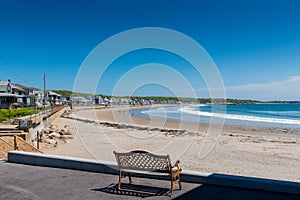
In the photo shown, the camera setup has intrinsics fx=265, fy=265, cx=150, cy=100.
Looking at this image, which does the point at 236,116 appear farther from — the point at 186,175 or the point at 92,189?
the point at 92,189

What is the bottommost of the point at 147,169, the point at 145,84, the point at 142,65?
the point at 147,169

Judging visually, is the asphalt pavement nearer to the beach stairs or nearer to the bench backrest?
the bench backrest

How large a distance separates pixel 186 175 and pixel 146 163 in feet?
2.60

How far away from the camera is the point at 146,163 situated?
172 inches

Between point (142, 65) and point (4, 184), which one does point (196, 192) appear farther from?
point (142, 65)

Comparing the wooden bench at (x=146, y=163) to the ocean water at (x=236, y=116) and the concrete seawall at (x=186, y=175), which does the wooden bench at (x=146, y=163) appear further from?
the ocean water at (x=236, y=116)

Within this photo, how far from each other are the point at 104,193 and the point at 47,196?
844 mm

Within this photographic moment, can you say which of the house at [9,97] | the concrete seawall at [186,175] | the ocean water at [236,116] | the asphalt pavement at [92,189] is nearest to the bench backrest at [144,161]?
the asphalt pavement at [92,189]

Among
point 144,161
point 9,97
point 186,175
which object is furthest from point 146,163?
point 9,97

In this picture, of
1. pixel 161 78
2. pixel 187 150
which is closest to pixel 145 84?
pixel 161 78

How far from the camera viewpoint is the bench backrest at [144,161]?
4219mm

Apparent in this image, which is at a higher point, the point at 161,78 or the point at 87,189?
the point at 161,78

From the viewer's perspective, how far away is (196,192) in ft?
13.6

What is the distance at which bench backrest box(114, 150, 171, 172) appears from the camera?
4219mm
